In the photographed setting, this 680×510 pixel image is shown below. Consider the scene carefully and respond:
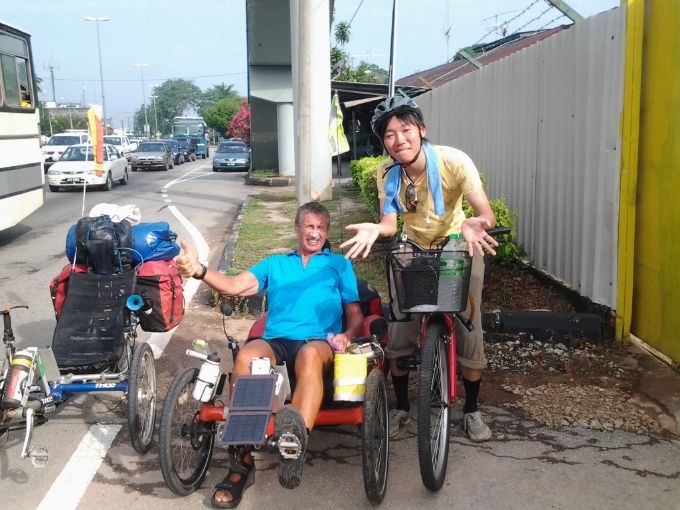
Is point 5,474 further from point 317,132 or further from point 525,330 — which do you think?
point 317,132

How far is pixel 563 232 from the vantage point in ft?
20.8

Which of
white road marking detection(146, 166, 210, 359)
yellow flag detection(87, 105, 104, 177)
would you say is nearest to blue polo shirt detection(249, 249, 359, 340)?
white road marking detection(146, 166, 210, 359)

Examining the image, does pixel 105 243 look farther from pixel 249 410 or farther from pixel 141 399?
pixel 249 410

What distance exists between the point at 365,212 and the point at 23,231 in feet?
21.6

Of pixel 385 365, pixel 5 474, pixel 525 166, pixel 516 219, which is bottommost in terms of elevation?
pixel 5 474

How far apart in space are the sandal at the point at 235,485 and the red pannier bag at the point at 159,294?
1273mm

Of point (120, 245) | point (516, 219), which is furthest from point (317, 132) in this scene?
point (120, 245)

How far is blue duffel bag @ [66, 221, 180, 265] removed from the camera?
4469 millimetres

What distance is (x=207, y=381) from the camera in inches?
140

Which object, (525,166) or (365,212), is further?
(365,212)

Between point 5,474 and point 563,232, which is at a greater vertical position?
point 563,232

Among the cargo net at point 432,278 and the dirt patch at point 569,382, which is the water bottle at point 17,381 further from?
the dirt patch at point 569,382

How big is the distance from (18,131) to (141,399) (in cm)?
854

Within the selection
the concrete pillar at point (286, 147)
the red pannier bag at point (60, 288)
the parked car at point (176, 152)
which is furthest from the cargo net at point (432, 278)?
the parked car at point (176, 152)
